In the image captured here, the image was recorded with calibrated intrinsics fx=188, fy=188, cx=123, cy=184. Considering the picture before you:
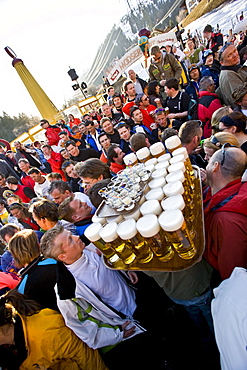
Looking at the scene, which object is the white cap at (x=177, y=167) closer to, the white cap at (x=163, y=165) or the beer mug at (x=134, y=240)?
the white cap at (x=163, y=165)

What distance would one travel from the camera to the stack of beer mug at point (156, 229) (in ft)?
3.02

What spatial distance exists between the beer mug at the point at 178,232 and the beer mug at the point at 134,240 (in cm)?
14

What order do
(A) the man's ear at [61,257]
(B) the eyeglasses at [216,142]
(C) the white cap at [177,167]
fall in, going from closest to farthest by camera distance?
1. (C) the white cap at [177,167]
2. (A) the man's ear at [61,257]
3. (B) the eyeglasses at [216,142]

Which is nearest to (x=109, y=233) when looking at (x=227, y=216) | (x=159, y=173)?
(x=159, y=173)

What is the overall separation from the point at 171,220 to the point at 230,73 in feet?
9.75

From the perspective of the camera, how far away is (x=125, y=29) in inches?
1554

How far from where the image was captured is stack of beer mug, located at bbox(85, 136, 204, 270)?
92 centimetres

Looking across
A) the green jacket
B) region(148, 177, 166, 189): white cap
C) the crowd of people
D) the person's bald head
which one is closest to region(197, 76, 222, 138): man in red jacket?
the crowd of people

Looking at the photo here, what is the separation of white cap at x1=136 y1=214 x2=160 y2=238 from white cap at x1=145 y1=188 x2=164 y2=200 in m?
0.15

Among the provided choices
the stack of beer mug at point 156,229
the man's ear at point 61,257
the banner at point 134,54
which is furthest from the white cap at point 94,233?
the banner at point 134,54

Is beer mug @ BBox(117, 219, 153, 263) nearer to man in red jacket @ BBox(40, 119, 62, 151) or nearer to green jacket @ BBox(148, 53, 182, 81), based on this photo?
green jacket @ BBox(148, 53, 182, 81)

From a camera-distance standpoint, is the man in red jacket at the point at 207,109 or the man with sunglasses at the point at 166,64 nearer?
the man in red jacket at the point at 207,109

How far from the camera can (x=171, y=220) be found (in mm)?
858

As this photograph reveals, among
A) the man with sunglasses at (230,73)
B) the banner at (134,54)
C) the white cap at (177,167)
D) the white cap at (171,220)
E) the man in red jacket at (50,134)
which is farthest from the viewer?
the banner at (134,54)
